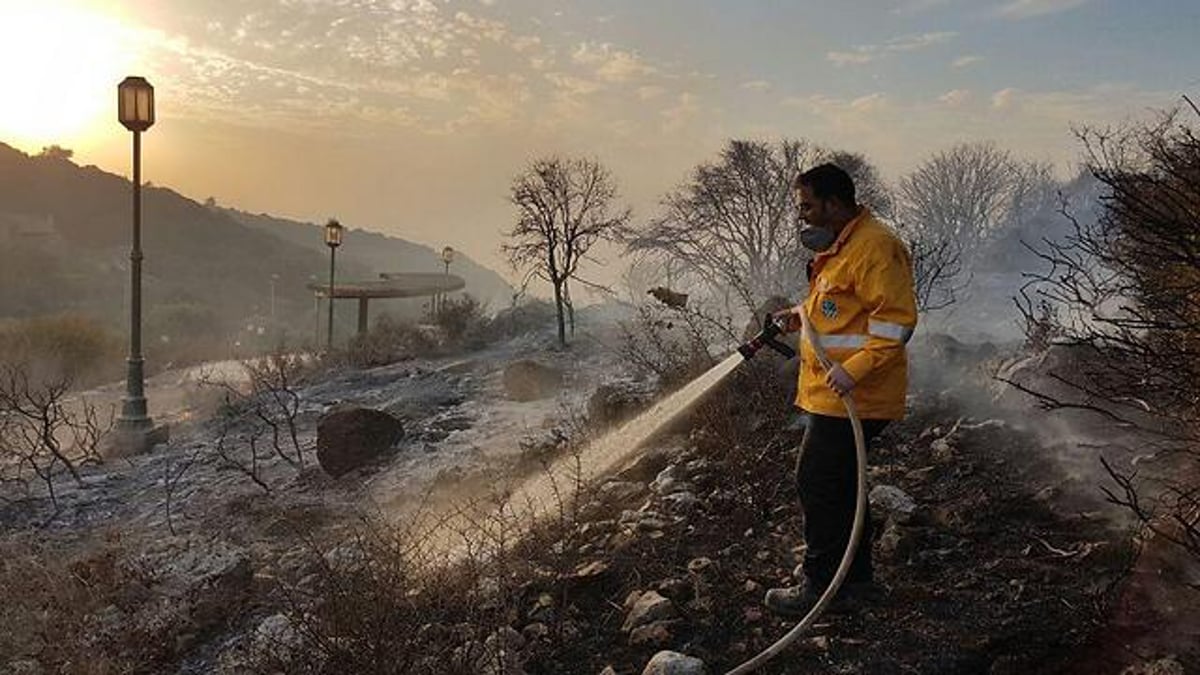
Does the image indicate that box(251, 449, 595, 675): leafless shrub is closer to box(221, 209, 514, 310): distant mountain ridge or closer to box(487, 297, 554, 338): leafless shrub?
box(487, 297, 554, 338): leafless shrub

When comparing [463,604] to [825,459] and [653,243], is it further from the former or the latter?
[653,243]

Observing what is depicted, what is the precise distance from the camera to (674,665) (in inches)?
123

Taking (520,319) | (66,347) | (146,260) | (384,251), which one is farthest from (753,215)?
(384,251)

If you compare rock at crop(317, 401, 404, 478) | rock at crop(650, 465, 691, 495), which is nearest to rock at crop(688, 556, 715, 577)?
rock at crop(650, 465, 691, 495)

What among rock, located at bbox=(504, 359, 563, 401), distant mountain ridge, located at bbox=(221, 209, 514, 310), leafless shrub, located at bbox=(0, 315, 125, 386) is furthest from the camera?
distant mountain ridge, located at bbox=(221, 209, 514, 310)

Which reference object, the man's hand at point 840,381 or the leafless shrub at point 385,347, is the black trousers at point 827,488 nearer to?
the man's hand at point 840,381

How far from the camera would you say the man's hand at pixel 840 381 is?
9.84 feet

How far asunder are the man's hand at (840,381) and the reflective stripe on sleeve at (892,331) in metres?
0.19

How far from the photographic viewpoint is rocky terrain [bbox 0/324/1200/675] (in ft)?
10.4

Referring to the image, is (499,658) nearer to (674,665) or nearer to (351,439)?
(674,665)

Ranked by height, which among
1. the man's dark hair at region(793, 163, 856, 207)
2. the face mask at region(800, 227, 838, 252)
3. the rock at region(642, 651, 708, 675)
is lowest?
the rock at region(642, 651, 708, 675)

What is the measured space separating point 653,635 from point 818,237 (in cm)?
180

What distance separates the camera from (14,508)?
824 centimetres

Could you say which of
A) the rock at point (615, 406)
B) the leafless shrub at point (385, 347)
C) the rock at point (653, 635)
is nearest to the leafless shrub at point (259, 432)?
the leafless shrub at point (385, 347)
